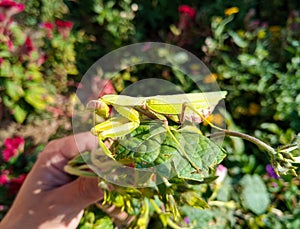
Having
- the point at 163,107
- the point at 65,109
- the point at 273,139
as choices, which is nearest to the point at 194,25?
the point at 65,109

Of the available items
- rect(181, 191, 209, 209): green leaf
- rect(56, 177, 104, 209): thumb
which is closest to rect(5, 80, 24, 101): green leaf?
rect(56, 177, 104, 209): thumb

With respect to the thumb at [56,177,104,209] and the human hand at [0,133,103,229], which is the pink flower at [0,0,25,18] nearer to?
the human hand at [0,133,103,229]

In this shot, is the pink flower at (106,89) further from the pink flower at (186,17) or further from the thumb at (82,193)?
the pink flower at (186,17)

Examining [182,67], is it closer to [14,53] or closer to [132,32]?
[132,32]

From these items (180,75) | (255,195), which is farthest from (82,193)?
(180,75)

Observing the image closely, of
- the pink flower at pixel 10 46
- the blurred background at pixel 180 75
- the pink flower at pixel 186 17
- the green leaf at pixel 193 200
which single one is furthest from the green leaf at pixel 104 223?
the pink flower at pixel 186 17
